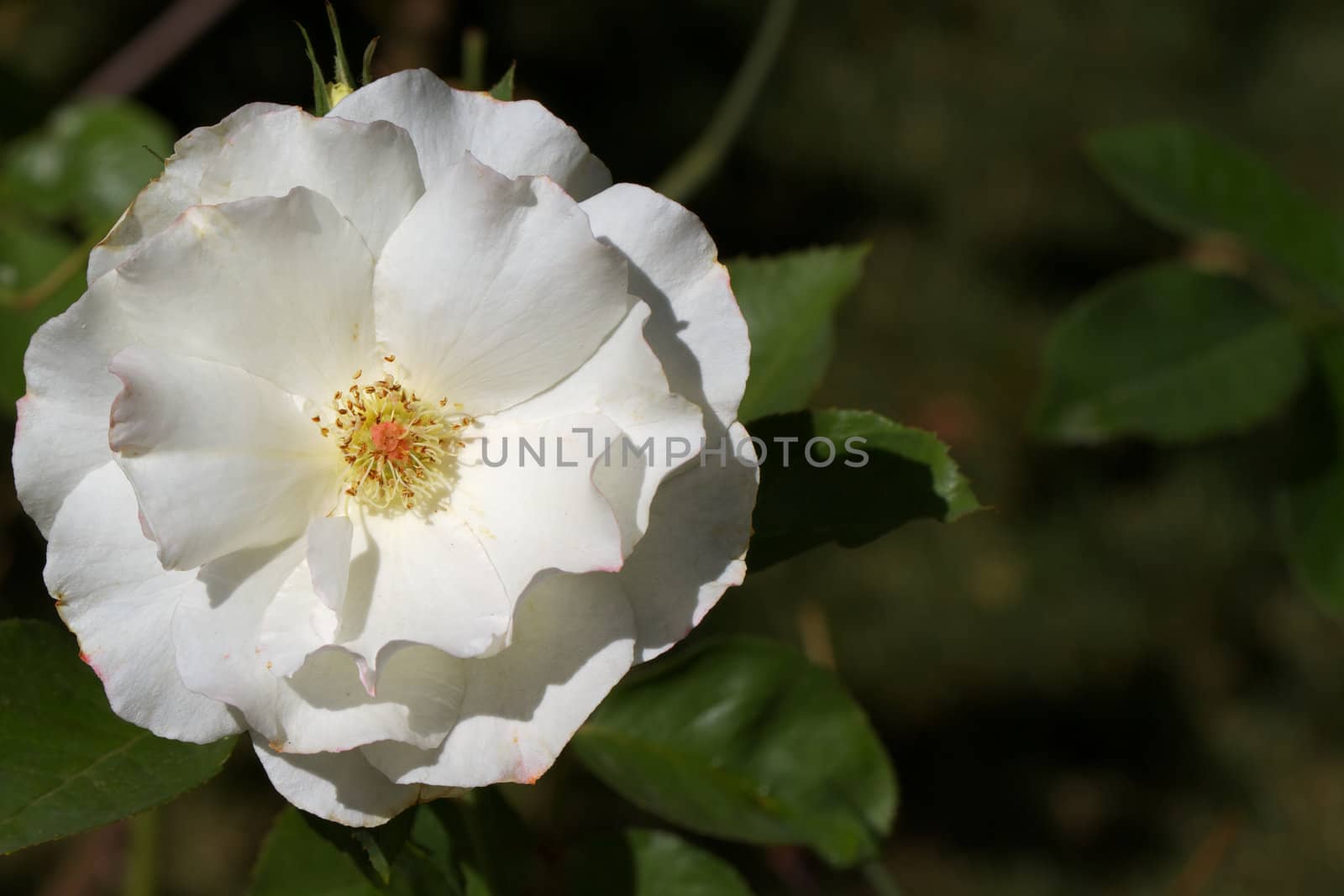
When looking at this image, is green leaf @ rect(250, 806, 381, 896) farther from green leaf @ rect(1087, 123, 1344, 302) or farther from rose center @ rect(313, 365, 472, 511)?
green leaf @ rect(1087, 123, 1344, 302)

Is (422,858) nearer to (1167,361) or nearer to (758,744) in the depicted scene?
(758,744)

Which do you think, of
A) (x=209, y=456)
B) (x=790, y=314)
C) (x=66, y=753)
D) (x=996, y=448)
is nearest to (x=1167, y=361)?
(x=790, y=314)

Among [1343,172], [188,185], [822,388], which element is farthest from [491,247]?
[1343,172]

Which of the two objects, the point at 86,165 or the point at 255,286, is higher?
the point at 255,286

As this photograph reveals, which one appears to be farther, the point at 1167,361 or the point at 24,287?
the point at 1167,361

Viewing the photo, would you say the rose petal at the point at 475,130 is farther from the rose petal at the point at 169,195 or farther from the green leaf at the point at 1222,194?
the green leaf at the point at 1222,194

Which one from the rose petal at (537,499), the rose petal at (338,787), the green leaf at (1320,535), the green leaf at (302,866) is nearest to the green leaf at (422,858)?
the green leaf at (302,866)

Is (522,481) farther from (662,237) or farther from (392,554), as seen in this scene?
(662,237)

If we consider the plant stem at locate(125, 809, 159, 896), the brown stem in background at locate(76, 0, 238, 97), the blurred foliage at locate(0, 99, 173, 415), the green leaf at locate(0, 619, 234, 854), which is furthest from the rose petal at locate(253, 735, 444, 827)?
the brown stem in background at locate(76, 0, 238, 97)
